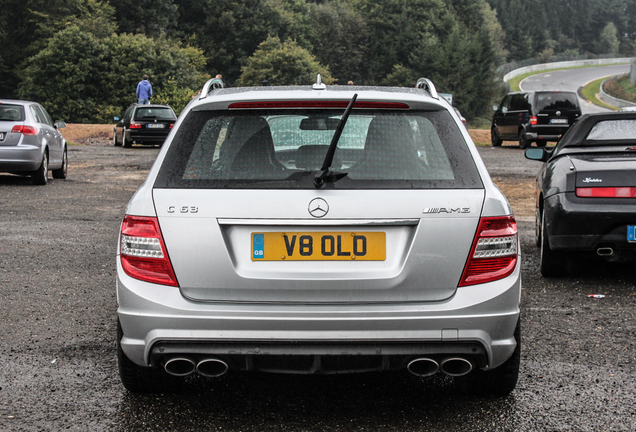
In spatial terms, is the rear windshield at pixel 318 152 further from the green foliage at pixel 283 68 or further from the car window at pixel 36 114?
the green foliage at pixel 283 68

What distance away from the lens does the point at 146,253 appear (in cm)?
352

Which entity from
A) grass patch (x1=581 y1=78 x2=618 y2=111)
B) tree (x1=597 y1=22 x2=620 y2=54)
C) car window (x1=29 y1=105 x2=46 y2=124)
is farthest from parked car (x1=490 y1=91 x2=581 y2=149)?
tree (x1=597 y1=22 x2=620 y2=54)

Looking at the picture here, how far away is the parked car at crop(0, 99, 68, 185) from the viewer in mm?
14266

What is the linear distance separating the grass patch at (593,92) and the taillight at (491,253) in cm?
6651

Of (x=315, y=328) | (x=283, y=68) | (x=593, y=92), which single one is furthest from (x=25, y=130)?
(x=593, y=92)

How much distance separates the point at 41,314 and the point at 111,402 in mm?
2106

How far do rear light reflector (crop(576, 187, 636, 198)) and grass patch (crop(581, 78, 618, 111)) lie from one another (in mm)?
63117

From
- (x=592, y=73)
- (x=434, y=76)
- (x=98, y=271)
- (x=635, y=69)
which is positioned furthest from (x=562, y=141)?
(x=592, y=73)

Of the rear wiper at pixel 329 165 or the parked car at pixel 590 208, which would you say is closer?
the rear wiper at pixel 329 165

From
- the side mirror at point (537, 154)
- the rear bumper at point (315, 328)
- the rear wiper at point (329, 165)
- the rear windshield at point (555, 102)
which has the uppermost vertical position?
the rear wiper at point (329, 165)

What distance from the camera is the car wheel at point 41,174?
1490cm

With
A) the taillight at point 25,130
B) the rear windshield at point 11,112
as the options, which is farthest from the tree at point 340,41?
the taillight at point 25,130

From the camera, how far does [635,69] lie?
79375 millimetres

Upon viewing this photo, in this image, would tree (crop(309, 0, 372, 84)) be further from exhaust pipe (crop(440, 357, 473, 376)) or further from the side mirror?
exhaust pipe (crop(440, 357, 473, 376))
